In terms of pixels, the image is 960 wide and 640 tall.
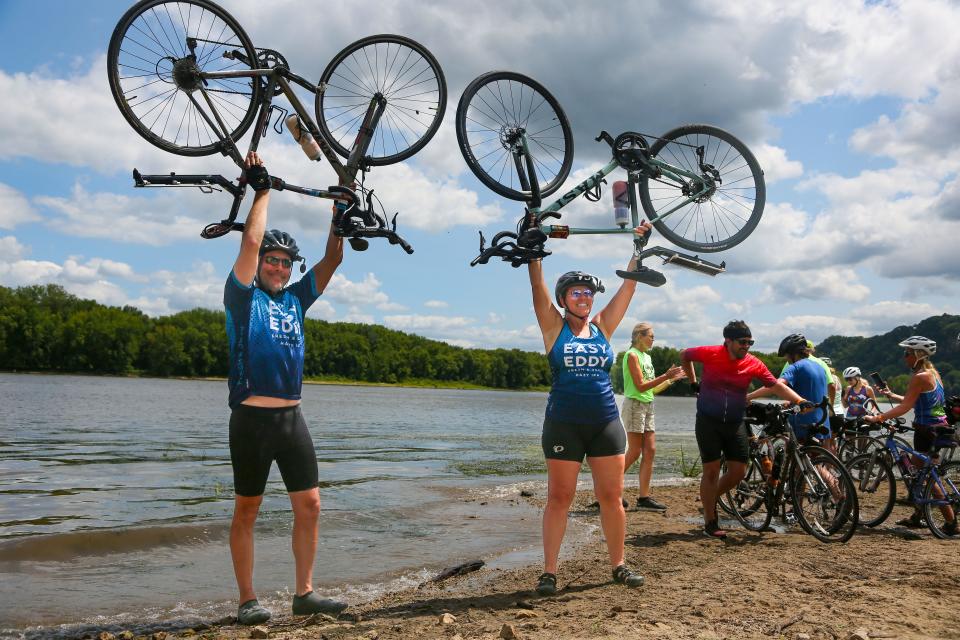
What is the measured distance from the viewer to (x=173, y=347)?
107 meters

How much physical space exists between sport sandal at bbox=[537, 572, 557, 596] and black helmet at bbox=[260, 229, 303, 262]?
306cm

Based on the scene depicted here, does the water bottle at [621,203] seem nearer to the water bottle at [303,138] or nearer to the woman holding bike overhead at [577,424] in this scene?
the woman holding bike overhead at [577,424]

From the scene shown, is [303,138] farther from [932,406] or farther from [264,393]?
[932,406]

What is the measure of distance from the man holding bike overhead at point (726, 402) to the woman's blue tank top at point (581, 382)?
8.46 ft

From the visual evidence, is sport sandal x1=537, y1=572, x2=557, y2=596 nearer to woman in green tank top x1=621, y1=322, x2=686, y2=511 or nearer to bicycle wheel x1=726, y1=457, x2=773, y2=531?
bicycle wheel x1=726, y1=457, x2=773, y2=531

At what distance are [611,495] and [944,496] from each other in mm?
4955

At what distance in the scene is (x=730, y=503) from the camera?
28.0 feet

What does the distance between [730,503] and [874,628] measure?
4417mm

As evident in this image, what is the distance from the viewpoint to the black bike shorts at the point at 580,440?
537 centimetres

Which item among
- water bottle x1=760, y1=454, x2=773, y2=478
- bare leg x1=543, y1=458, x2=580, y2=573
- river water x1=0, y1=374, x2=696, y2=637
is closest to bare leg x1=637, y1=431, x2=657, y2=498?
river water x1=0, y1=374, x2=696, y2=637

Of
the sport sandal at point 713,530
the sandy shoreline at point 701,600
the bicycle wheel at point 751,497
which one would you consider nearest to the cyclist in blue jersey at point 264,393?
the sandy shoreline at point 701,600

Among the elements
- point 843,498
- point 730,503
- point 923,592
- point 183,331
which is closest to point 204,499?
point 730,503

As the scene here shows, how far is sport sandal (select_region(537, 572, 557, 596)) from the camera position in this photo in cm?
539

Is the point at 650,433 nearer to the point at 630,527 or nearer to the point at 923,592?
the point at 630,527
